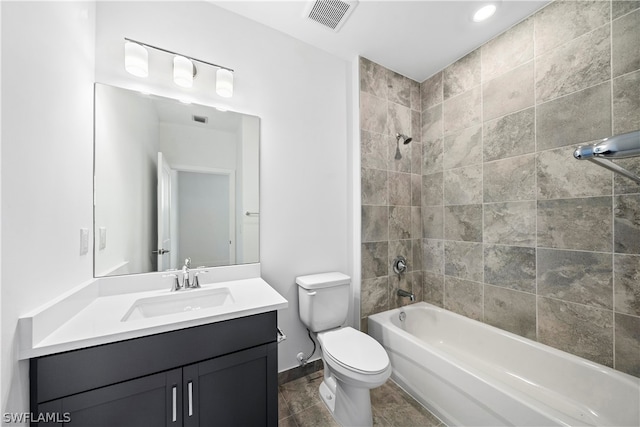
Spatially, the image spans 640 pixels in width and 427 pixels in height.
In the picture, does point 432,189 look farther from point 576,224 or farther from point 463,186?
point 576,224

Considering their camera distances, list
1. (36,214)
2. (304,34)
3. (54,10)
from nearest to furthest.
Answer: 1. (36,214)
2. (54,10)
3. (304,34)

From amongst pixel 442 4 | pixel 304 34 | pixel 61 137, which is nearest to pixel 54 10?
pixel 61 137

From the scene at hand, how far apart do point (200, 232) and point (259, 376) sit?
0.90m

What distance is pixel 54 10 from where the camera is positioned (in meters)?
0.93

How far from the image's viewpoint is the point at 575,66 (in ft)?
4.66

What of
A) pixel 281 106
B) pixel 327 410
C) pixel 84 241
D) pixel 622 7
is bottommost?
pixel 327 410

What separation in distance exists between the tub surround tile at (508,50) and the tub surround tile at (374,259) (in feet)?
5.15

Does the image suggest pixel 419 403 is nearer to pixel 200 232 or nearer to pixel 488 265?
pixel 488 265

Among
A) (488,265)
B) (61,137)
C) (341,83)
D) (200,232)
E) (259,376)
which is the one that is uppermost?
(341,83)

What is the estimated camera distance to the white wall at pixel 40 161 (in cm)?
71

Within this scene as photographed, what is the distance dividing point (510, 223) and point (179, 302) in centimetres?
221

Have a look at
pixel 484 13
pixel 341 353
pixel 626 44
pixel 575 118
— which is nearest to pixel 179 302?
pixel 341 353

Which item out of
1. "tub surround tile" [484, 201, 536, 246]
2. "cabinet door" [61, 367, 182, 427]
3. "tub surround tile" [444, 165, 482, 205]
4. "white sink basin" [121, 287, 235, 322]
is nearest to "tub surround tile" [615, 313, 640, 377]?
"tub surround tile" [484, 201, 536, 246]

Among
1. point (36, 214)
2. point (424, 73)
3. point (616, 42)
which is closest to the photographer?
point (36, 214)
